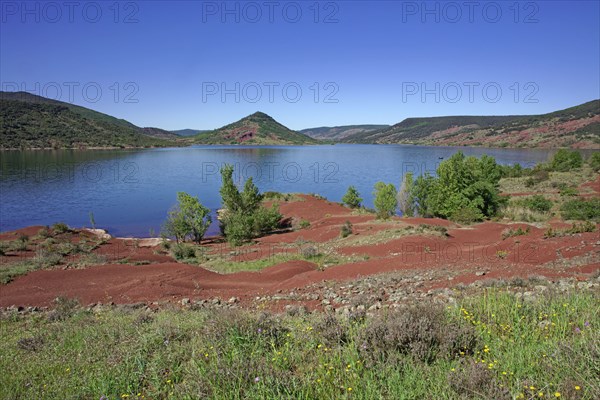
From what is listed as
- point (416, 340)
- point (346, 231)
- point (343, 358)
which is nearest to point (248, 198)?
point (346, 231)

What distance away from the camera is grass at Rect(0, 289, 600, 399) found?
325cm

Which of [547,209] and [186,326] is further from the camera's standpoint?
[547,209]

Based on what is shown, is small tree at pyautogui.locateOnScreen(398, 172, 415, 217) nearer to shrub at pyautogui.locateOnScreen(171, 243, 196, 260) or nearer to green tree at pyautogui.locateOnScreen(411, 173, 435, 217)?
green tree at pyautogui.locateOnScreen(411, 173, 435, 217)

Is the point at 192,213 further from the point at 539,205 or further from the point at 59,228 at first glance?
the point at 539,205

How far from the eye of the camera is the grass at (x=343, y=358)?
10.7 feet

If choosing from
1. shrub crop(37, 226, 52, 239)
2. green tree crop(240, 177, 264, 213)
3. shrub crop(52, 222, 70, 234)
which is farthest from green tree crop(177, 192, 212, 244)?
shrub crop(37, 226, 52, 239)

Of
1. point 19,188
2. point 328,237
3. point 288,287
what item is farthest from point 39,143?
point 288,287

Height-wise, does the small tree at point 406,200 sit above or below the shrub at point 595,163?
below

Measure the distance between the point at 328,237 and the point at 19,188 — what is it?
5636cm

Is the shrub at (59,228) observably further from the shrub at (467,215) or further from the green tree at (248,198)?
the shrub at (467,215)

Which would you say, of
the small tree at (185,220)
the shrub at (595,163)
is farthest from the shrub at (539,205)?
the shrub at (595,163)

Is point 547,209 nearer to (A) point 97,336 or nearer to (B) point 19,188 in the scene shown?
(A) point 97,336

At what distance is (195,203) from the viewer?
29250 millimetres

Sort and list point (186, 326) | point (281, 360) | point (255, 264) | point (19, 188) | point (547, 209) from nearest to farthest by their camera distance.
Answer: point (281, 360)
point (186, 326)
point (255, 264)
point (547, 209)
point (19, 188)
